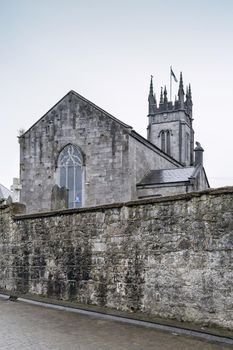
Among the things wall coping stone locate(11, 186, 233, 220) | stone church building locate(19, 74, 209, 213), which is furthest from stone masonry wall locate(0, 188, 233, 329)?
stone church building locate(19, 74, 209, 213)

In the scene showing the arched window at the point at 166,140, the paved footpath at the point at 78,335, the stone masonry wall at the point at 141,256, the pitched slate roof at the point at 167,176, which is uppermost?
the arched window at the point at 166,140

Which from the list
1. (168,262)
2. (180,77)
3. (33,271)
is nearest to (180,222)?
(168,262)

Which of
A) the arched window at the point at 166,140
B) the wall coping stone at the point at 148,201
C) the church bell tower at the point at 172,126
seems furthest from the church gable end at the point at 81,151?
the arched window at the point at 166,140

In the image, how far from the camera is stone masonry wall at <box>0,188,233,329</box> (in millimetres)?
8164

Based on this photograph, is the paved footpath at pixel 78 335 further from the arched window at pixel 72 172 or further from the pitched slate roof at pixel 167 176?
the arched window at pixel 72 172

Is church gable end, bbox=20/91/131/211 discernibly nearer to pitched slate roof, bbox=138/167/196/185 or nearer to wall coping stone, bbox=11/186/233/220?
pitched slate roof, bbox=138/167/196/185

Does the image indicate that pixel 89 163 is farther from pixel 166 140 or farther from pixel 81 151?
pixel 166 140

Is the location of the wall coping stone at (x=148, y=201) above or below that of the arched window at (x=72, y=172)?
below

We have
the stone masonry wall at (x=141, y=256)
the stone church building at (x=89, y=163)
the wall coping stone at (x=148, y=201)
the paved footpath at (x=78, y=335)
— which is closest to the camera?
the paved footpath at (x=78, y=335)

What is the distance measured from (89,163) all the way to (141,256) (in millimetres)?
18353

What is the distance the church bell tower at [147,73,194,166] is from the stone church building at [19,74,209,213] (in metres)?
23.7

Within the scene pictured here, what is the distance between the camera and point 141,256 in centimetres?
950

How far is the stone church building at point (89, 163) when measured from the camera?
86.2ft

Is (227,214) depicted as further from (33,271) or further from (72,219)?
(33,271)
